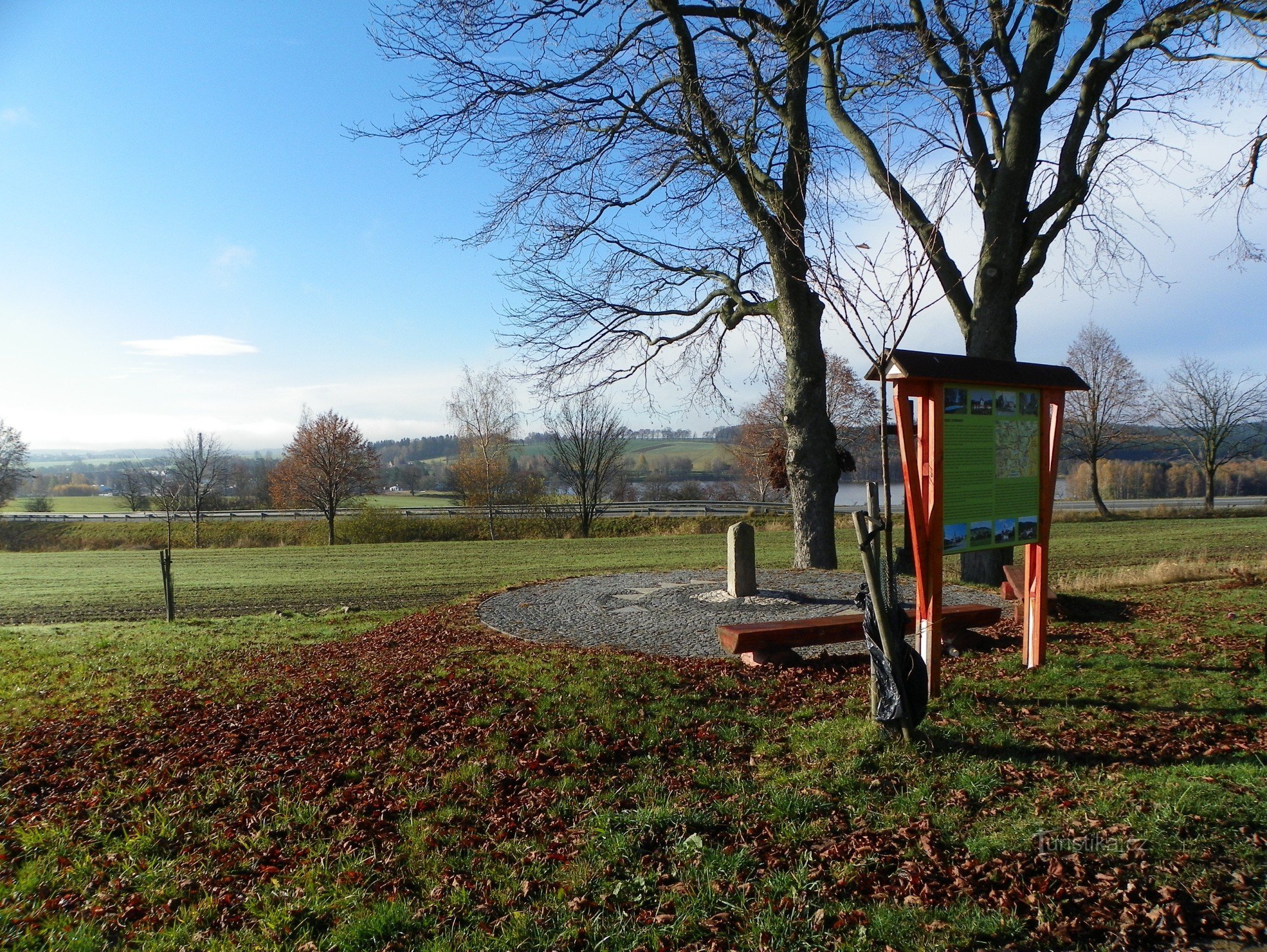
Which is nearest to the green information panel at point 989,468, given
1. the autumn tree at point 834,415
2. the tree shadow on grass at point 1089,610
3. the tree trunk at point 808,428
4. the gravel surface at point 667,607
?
the gravel surface at point 667,607

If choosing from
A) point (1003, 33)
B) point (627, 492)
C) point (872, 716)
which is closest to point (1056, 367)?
point (872, 716)

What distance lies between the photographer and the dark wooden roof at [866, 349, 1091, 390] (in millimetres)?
4902

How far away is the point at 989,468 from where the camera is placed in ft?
18.8

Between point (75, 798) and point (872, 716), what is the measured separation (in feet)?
16.3

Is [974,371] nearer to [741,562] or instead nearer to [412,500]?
[741,562]

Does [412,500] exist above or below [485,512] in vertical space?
above

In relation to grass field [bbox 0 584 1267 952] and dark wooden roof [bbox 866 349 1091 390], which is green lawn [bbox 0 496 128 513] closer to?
grass field [bbox 0 584 1267 952]

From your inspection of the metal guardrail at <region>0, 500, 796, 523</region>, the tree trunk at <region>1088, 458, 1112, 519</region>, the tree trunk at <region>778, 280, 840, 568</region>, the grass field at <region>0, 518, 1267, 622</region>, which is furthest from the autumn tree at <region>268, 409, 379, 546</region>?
the tree trunk at <region>1088, 458, 1112, 519</region>

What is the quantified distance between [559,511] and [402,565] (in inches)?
699

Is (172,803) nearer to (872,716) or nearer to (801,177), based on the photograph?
(872,716)

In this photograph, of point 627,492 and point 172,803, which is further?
point 627,492

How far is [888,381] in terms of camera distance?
5.10 metres

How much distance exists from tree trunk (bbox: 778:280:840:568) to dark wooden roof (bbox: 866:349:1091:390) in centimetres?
639

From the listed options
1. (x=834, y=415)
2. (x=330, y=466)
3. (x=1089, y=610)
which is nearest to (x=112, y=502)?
(x=330, y=466)
